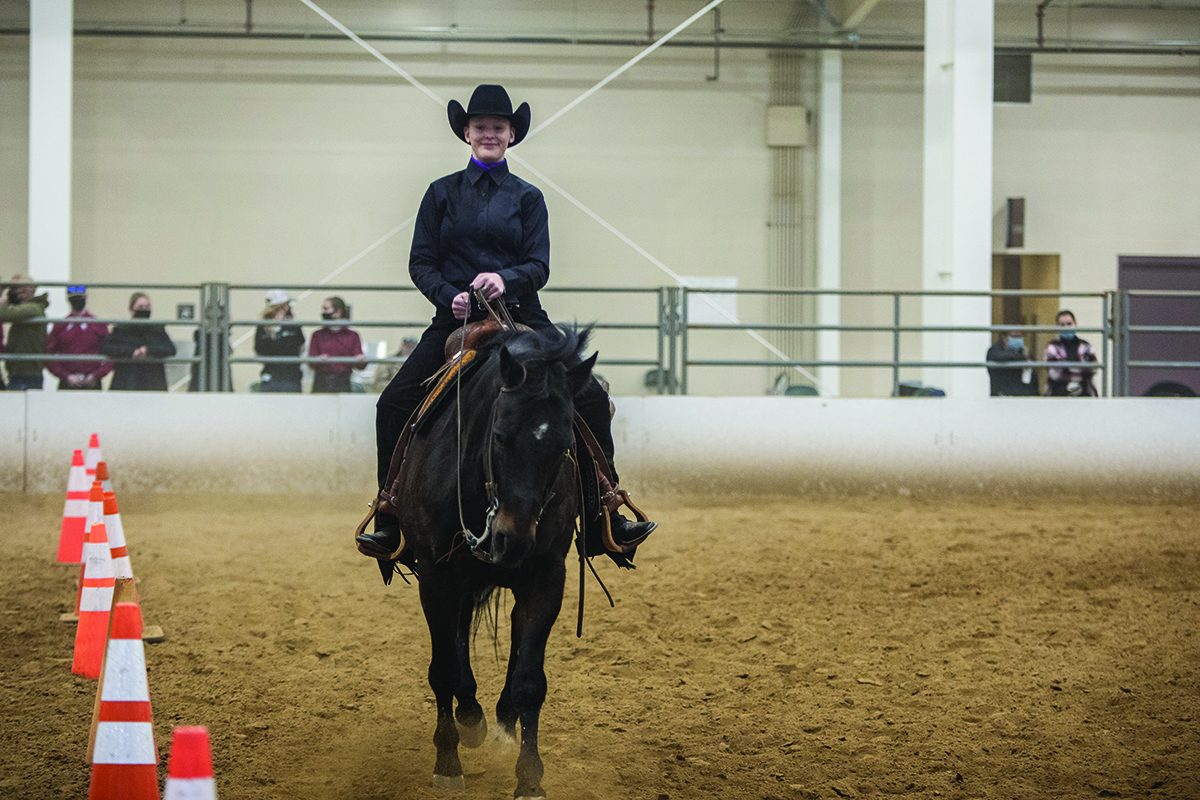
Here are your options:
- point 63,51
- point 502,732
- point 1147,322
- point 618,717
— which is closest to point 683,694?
point 618,717

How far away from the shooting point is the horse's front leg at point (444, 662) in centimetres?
301

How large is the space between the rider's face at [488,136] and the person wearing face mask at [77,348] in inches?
267

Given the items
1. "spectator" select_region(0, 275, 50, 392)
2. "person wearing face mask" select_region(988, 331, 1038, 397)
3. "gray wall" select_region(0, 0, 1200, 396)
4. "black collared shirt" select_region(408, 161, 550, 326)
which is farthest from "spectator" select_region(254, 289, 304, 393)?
"person wearing face mask" select_region(988, 331, 1038, 397)

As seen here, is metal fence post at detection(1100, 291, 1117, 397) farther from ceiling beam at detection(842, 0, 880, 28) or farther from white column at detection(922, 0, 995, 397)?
ceiling beam at detection(842, 0, 880, 28)

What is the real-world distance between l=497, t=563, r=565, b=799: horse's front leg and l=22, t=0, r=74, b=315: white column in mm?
10322

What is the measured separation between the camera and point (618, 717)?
11.8 ft

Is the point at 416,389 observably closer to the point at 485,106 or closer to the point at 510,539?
the point at 485,106

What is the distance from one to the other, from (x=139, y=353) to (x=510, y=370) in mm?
7565

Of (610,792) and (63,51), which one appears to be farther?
Answer: (63,51)

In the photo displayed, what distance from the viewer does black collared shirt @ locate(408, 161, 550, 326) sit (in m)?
3.35

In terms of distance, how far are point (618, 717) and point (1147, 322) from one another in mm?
14566

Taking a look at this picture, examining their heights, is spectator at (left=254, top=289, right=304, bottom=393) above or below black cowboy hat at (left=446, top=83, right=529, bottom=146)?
below

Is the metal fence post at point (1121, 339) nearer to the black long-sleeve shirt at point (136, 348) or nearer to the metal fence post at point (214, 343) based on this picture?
the metal fence post at point (214, 343)

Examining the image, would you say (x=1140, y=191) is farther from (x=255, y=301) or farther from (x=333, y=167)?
(x=255, y=301)
